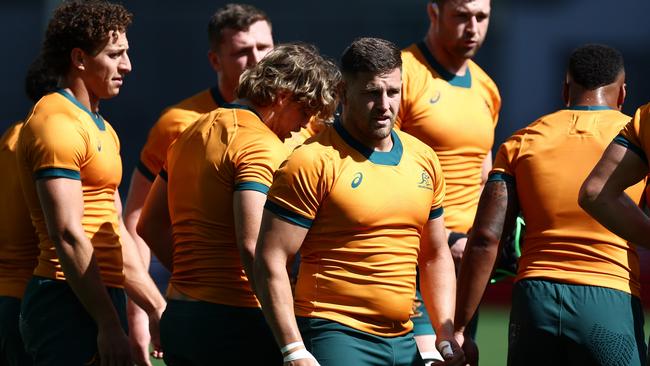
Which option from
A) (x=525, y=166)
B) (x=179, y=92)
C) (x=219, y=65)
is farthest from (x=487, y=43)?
(x=525, y=166)

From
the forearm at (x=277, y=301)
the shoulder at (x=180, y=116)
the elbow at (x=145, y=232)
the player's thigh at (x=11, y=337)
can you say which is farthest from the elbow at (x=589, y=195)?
the player's thigh at (x=11, y=337)

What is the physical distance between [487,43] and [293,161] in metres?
8.49

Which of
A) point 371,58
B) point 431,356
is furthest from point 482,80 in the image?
point 371,58

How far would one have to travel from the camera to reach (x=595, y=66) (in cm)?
486

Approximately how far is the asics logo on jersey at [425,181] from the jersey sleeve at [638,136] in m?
0.65

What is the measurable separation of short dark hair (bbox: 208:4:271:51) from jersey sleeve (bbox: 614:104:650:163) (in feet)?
7.90

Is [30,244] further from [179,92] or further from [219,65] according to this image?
[179,92]

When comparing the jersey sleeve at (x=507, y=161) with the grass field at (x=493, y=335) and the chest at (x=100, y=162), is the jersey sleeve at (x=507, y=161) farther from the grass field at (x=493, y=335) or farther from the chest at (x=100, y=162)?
the grass field at (x=493, y=335)

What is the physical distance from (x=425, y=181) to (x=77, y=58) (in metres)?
1.50

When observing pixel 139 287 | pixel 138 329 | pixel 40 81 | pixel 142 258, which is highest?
pixel 40 81

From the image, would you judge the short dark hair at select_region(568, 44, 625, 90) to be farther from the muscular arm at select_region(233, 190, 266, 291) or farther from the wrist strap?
the wrist strap

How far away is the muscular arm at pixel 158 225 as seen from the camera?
4848 mm

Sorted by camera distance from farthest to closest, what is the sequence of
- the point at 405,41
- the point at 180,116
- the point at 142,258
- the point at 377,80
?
the point at 405,41, the point at 180,116, the point at 142,258, the point at 377,80

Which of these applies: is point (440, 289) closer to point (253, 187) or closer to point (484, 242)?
point (484, 242)
